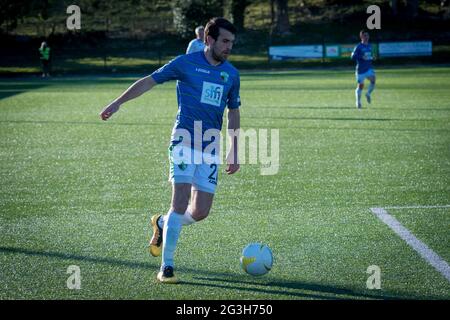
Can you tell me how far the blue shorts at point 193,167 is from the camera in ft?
23.2

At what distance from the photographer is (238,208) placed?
1012cm

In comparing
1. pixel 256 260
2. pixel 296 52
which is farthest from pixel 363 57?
pixel 296 52

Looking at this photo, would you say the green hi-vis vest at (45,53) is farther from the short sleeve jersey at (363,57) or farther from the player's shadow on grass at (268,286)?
the player's shadow on grass at (268,286)

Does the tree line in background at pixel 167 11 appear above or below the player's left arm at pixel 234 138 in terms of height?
above

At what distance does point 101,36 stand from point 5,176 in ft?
146

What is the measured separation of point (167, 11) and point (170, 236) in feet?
188

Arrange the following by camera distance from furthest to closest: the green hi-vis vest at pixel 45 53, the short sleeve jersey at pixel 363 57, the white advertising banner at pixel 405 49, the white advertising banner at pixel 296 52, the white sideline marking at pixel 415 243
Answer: the white advertising banner at pixel 296 52
the white advertising banner at pixel 405 49
the green hi-vis vest at pixel 45 53
the short sleeve jersey at pixel 363 57
the white sideline marking at pixel 415 243

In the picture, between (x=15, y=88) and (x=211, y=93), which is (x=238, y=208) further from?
(x=15, y=88)

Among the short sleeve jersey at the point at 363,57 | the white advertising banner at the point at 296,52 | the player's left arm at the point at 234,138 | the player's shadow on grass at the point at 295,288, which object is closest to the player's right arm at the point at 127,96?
the player's left arm at the point at 234,138

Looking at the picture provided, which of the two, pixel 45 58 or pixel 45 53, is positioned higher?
pixel 45 53

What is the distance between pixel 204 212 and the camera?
7.31 m

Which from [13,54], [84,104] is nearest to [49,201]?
[84,104]

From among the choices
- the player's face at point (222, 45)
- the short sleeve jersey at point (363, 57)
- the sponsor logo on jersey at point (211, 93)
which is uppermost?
the player's face at point (222, 45)

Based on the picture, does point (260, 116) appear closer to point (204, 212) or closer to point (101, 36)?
point (204, 212)
